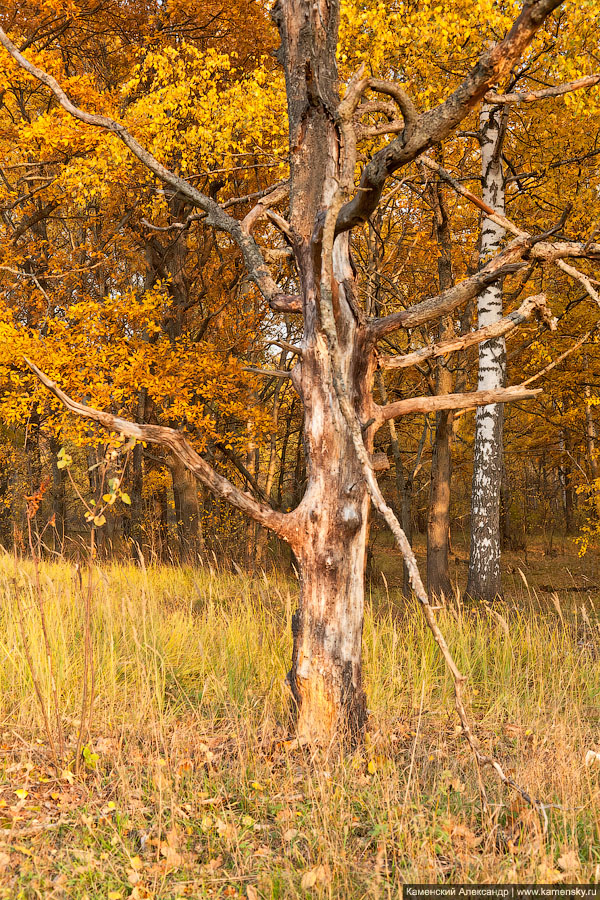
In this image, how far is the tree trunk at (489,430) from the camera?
7723mm

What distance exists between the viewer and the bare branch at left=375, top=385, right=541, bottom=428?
3650 millimetres

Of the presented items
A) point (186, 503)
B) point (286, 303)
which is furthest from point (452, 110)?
point (186, 503)

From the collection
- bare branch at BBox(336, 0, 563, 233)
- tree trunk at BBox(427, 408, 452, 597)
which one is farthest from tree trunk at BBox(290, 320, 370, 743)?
tree trunk at BBox(427, 408, 452, 597)

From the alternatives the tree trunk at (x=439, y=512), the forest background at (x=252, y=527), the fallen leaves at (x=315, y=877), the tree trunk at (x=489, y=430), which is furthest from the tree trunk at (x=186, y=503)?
the fallen leaves at (x=315, y=877)

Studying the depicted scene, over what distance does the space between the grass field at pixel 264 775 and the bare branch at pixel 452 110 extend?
2.71 meters

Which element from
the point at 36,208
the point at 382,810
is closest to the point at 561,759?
the point at 382,810

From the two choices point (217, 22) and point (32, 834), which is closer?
point (32, 834)

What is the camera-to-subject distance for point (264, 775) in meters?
3.14

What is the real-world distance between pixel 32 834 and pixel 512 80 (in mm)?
8297

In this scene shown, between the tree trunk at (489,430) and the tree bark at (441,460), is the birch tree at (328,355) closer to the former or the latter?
the tree trunk at (489,430)

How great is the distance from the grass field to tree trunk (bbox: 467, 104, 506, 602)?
261 centimetres

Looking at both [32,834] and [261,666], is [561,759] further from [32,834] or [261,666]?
[32,834]

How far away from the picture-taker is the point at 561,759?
3.12 metres

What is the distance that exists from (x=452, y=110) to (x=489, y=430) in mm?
5220
